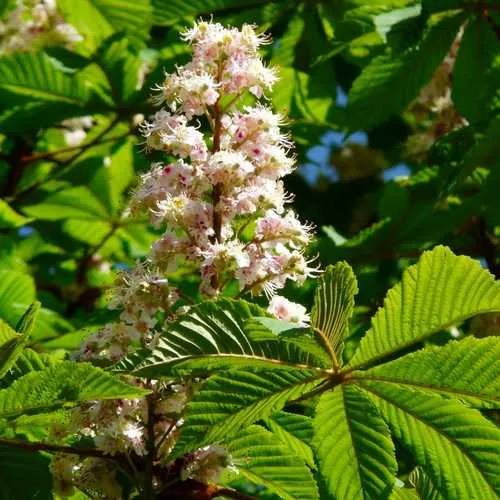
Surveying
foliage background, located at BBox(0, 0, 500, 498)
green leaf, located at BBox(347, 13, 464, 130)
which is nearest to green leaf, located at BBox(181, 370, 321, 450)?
foliage background, located at BBox(0, 0, 500, 498)

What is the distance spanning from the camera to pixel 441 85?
2883mm

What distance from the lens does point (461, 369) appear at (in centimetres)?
115

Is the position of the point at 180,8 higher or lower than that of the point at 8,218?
higher

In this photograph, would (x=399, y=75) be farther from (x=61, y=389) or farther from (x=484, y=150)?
(x=61, y=389)

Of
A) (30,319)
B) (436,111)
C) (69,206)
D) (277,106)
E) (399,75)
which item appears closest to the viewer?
(30,319)

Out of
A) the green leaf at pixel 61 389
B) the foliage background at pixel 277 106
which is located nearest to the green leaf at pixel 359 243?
the foliage background at pixel 277 106

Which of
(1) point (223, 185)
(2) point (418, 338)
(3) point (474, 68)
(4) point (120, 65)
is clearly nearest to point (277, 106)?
(4) point (120, 65)

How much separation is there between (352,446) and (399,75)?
1.15m

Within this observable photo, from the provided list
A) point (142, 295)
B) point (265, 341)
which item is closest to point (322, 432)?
point (265, 341)

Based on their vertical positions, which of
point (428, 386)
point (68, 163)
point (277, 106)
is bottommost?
point (68, 163)

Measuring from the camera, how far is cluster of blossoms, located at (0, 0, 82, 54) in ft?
9.51

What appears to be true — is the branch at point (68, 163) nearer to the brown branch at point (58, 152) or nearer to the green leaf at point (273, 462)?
the brown branch at point (58, 152)

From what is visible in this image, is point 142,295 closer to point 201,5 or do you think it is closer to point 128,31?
point 201,5

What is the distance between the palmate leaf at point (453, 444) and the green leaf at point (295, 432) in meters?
0.25
